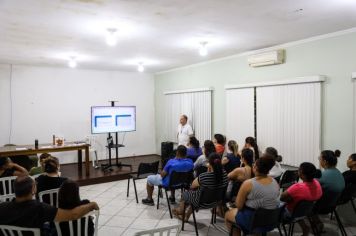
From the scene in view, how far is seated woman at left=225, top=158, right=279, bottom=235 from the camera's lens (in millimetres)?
2715

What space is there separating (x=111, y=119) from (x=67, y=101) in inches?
61.9

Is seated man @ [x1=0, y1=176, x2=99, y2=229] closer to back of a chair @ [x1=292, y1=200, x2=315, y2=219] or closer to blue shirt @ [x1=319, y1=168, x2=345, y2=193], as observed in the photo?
back of a chair @ [x1=292, y1=200, x2=315, y2=219]

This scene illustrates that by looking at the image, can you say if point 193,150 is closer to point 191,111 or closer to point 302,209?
point 191,111

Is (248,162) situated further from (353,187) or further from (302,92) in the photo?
(302,92)

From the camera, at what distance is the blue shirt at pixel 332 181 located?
324 cm

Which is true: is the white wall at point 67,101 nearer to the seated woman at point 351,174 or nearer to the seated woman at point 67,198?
the seated woman at point 67,198

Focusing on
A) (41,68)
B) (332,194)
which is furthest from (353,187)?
(41,68)

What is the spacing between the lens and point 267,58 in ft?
16.9

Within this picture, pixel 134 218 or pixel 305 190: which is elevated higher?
pixel 305 190

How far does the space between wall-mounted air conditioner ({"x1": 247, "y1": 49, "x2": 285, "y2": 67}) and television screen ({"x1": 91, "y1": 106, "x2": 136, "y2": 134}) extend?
3366mm

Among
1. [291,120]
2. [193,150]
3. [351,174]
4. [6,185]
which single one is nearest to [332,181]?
[351,174]

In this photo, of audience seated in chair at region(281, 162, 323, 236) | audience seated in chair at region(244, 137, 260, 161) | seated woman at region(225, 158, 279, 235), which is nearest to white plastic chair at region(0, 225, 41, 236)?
seated woman at region(225, 158, 279, 235)

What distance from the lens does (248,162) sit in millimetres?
3541

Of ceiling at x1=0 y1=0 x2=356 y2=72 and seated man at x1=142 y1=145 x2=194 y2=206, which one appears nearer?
ceiling at x1=0 y1=0 x2=356 y2=72
